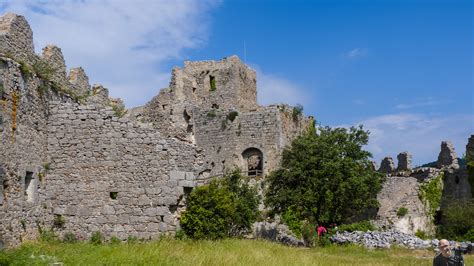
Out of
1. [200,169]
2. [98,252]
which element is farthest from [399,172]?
[98,252]

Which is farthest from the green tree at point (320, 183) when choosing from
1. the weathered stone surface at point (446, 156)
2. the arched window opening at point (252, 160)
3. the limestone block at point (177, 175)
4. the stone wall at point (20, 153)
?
the stone wall at point (20, 153)

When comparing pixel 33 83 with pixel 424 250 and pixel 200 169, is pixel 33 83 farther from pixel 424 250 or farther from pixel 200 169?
pixel 424 250

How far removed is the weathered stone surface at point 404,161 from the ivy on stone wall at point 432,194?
4.53 meters

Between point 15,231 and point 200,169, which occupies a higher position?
point 200,169

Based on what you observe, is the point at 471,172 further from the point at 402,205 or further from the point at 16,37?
the point at 16,37

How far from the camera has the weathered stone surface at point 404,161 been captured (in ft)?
126

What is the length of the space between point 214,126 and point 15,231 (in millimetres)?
23794

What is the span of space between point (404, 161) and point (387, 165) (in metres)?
1.64

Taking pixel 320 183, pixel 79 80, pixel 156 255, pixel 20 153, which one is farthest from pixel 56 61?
pixel 320 183

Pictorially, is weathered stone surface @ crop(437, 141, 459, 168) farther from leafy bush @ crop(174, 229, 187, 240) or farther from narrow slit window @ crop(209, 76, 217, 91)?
leafy bush @ crop(174, 229, 187, 240)

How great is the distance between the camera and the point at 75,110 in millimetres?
15586

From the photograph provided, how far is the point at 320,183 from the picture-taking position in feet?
87.5

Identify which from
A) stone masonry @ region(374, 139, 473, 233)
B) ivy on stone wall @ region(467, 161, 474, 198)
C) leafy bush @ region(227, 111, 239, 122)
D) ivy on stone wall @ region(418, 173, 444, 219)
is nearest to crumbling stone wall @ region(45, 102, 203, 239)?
stone masonry @ region(374, 139, 473, 233)

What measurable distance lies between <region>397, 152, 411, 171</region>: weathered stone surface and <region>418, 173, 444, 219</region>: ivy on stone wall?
4.53m
